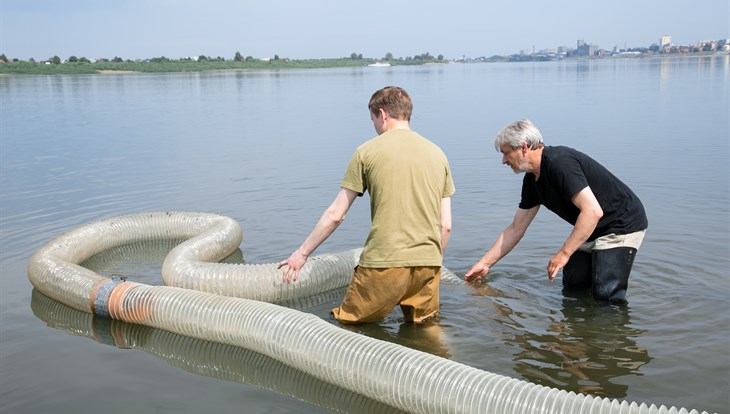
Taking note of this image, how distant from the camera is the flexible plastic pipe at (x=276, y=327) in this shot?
4789mm

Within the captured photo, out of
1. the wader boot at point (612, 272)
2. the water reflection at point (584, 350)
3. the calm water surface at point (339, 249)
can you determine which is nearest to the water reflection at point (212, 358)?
the calm water surface at point (339, 249)

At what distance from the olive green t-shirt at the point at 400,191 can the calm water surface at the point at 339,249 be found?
40.8 inches

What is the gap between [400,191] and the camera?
225 inches

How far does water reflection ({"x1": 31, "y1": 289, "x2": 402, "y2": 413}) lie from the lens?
5.50 m

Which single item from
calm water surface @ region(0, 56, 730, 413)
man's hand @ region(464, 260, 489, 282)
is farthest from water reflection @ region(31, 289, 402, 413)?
man's hand @ region(464, 260, 489, 282)

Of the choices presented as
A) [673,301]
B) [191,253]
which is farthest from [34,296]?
[673,301]

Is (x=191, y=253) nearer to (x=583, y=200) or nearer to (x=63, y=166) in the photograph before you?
(x=583, y=200)

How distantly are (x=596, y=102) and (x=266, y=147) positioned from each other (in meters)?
17.2

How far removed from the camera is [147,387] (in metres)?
5.79

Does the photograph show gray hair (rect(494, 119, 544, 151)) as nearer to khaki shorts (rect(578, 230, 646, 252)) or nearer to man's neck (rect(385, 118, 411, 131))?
man's neck (rect(385, 118, 411, 131))

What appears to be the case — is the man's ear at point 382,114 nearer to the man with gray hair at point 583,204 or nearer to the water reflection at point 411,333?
the man with gray hair at point 583,204

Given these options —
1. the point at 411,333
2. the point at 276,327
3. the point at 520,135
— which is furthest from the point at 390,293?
the point at 520,135

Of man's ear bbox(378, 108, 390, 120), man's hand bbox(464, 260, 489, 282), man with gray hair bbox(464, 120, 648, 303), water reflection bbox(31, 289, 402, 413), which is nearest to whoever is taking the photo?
water reflection bbox(31, 289, 402, 413)

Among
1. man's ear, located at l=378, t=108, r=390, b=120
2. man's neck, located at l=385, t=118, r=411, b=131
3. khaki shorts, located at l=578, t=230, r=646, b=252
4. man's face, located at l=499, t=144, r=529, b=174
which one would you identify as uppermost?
man's ear, located at l=378, t=108, r=390, b=120
